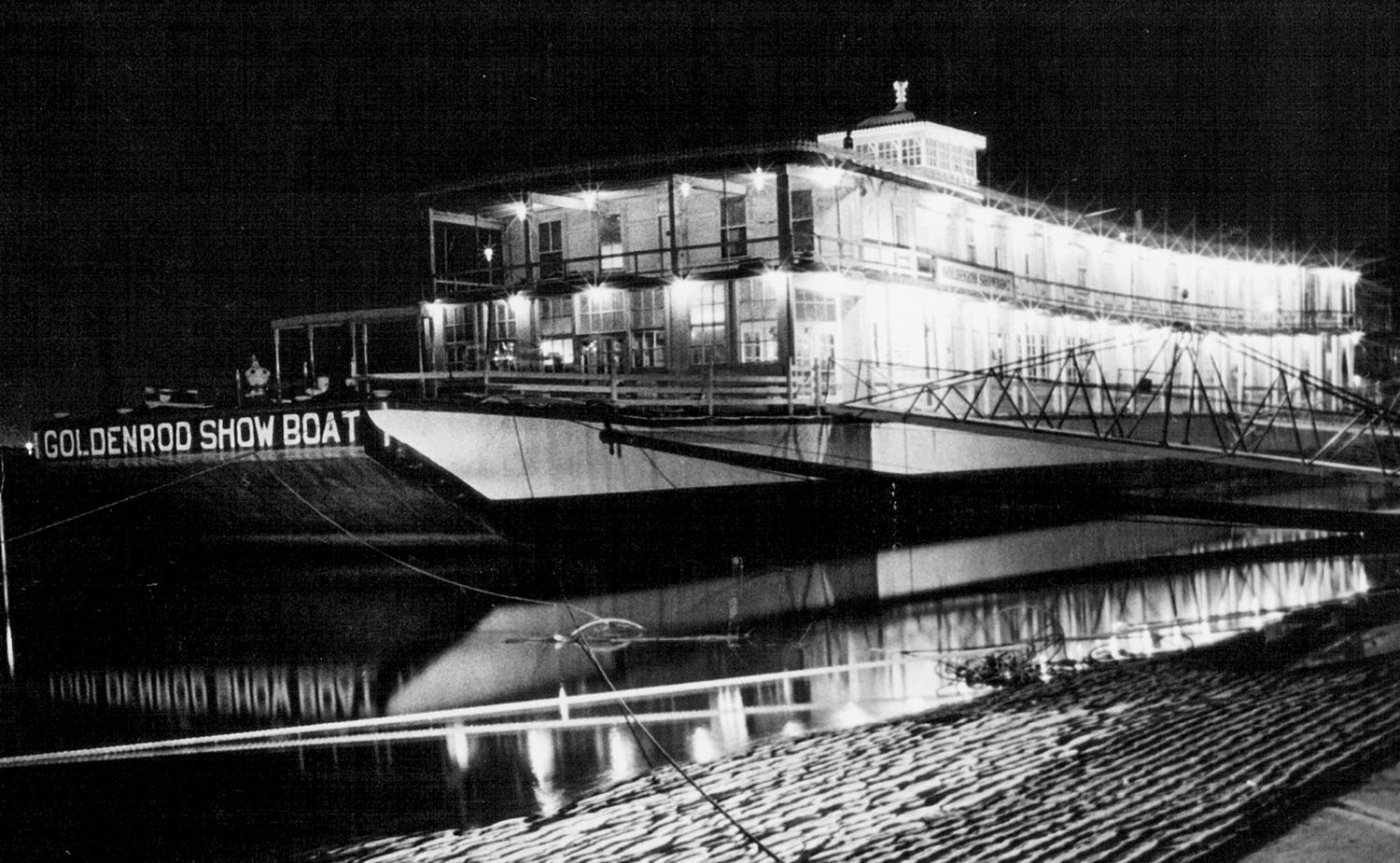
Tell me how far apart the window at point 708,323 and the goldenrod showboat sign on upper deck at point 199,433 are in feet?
29.3

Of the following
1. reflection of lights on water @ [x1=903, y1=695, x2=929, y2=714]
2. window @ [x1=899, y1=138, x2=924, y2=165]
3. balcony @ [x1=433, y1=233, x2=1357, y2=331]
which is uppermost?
window @ [x1=899, y1=138, x2=924, y2=165]

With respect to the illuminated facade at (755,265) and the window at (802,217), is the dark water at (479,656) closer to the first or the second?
the illuminated facade at (755,265)

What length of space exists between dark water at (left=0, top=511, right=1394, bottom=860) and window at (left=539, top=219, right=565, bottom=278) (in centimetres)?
916

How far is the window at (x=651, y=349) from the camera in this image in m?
28.8

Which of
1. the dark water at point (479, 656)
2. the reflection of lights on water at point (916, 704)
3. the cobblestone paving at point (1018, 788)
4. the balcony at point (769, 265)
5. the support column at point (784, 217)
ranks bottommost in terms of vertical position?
the dark water at point (479, 656)

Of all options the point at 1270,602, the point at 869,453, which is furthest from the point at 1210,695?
the point at 869,453

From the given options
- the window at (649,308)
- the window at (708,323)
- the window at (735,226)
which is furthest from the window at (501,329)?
the window at (735,226)

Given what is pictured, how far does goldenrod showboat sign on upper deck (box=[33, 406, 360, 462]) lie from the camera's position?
22.8m

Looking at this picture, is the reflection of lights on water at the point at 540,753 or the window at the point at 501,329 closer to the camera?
the reflection of lights on water at the point at 540,753

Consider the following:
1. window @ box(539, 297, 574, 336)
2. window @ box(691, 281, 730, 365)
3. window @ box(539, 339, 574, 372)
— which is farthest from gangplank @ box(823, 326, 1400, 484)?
window @ box(539, 297, 574, 336)

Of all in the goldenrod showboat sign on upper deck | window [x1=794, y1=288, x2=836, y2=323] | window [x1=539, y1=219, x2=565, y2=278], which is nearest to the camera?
the goldenrod showboat sign on upper deck

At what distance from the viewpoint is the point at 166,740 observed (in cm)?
1283

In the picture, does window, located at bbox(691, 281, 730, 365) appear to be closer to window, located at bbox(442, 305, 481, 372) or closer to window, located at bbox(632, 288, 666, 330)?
window, located at bbox(632, 288, 666, 330)

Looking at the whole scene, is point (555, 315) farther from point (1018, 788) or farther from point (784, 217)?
point (1018, 788)
